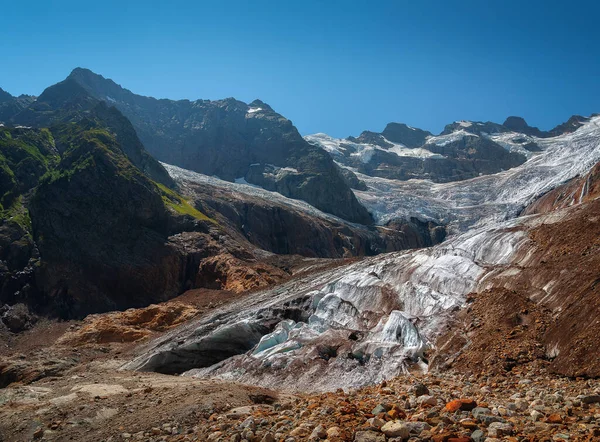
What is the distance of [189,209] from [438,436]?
83.9 m

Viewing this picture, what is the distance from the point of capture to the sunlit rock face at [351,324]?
20.3 m

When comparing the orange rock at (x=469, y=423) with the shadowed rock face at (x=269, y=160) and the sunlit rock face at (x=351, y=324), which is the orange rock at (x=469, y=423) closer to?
the sunlit rock face at (x=351, y=324)

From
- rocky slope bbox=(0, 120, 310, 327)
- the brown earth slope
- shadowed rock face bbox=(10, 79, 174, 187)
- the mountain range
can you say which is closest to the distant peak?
shadowed rock face bbox=(10, 79, 174, 187)

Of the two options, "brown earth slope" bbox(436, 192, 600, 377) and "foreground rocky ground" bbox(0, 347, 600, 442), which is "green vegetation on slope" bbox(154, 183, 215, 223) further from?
"brown earth slope" bbox(436, 192, 600, 377)

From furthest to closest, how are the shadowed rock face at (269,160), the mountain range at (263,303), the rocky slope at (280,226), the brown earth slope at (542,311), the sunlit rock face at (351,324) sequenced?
the shadowed rock face at (269,160), the rocky slope at (280,226), the sunlit rock face at (351,324), the brown earth slope at (542,311), the mountain range at (263,303)

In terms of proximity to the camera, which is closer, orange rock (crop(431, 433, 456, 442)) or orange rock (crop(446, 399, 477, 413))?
orange rock (crop(431, 433, 456, 442))

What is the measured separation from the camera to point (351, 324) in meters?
26.1

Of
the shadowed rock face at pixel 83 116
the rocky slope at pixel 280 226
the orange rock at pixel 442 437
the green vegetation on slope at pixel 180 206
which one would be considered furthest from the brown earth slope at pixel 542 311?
the shadowed rock face at pixel 83 116

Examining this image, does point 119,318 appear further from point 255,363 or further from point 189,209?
point 189,209

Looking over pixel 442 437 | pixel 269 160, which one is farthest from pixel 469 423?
pixel 269 160

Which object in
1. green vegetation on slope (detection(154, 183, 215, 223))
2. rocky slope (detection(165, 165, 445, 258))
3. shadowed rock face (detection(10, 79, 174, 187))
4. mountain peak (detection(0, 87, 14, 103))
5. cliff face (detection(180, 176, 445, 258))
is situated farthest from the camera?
mountain peak (detection(0, 87, 14, 103))

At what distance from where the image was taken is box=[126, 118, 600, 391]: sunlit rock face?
20328mm

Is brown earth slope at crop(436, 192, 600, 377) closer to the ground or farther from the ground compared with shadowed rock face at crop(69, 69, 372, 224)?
closer to the ground

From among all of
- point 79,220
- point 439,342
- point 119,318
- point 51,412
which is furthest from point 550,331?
point 79,220
